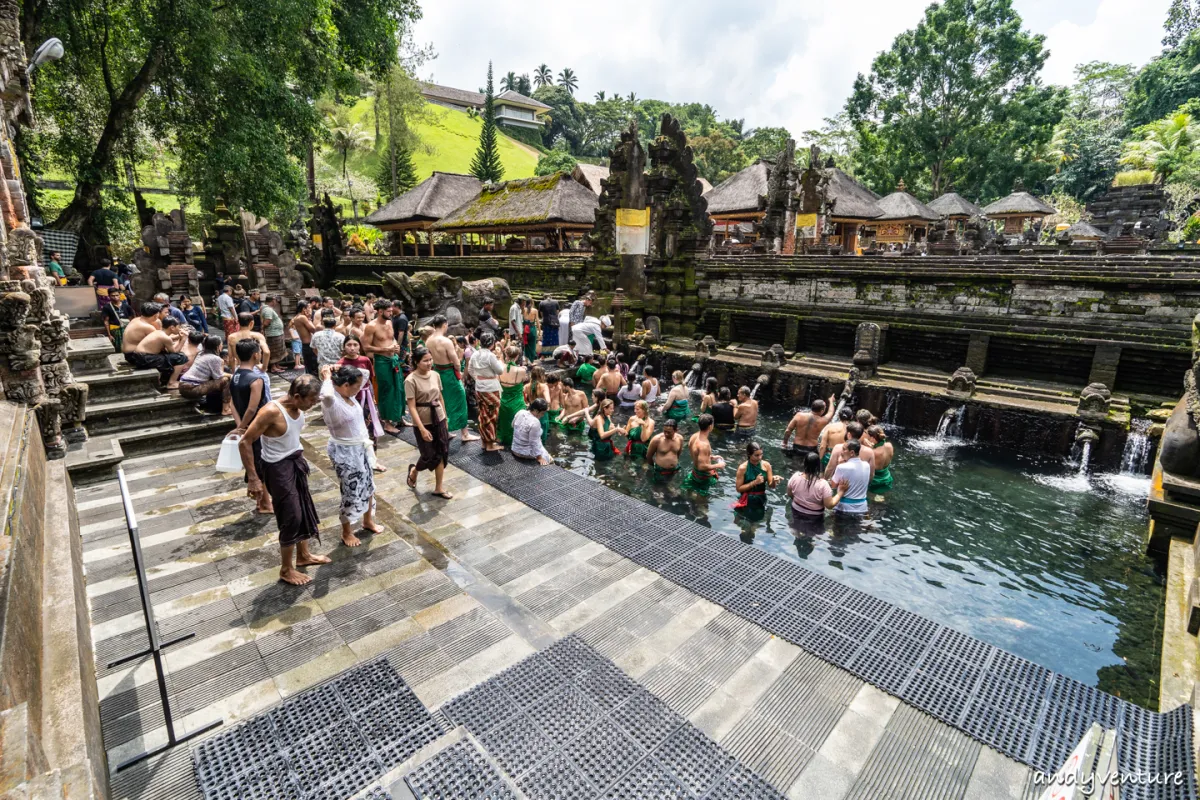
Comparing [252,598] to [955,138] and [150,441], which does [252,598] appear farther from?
[955,138]

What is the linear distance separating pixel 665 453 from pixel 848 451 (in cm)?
266

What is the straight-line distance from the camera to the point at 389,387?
29.7 feet

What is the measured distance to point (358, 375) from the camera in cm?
503

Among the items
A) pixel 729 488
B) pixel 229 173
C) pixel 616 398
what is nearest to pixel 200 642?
pixel 729 488

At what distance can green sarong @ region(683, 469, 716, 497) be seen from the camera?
27.5ft

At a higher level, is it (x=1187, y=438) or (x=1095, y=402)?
(x=1187, y=438)

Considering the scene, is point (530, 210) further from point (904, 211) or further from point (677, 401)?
point (904, 211)

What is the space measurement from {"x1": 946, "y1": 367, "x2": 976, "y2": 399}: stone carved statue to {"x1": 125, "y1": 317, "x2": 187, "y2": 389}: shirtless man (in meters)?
13.5

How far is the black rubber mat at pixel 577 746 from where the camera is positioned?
309cm

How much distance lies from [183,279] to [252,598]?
53.5 ft

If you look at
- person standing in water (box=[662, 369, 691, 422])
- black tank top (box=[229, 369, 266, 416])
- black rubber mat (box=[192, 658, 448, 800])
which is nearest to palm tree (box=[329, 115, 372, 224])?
person standing in water (box=[662, 369, 691, 422])

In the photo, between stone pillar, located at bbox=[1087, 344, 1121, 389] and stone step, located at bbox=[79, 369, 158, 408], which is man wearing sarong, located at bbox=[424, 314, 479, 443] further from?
stone pillar, located at bbox=[1087, 344, 1121, 389]

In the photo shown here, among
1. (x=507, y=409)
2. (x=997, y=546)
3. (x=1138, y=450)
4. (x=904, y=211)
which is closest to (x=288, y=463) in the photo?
(x=507, y=409)

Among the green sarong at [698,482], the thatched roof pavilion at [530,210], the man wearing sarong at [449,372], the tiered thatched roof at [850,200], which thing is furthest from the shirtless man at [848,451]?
the tiered thatched roof at [850,200]
